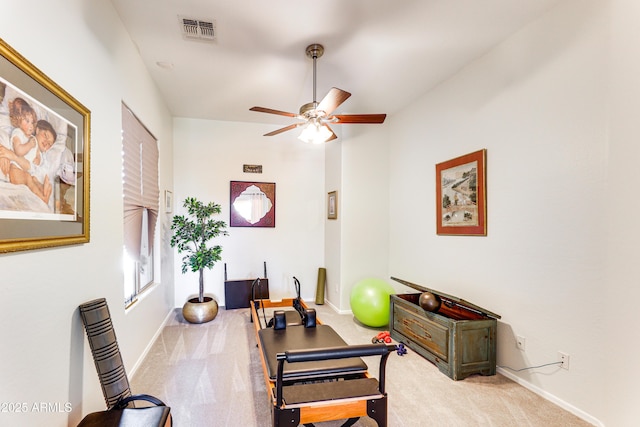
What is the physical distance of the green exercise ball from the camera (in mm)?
3891

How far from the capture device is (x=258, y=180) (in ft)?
17.2

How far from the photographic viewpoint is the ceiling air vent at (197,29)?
2537mm

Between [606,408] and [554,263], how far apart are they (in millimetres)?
970

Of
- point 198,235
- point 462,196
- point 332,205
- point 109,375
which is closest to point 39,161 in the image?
point 109,375

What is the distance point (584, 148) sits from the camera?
221cm

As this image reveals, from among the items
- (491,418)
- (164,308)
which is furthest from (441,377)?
(164,308)

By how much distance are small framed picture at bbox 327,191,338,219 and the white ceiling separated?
153 centimetres

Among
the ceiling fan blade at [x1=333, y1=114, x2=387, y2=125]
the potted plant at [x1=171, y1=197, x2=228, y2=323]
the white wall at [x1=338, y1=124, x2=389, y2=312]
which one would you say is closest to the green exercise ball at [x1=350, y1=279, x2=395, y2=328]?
the white wall at [x1=338, y1=124, x2=389, y2=312]

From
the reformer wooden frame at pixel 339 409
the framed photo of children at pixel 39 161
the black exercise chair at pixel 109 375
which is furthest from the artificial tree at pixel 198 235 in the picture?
the reformer wooden frame at pixel 339 409

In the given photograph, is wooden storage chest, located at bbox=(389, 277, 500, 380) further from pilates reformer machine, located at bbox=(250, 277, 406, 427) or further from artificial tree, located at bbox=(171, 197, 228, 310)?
artificial tree, located at bbox=(171, 197, 228, 310)

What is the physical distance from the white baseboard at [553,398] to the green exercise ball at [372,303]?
1.38 m

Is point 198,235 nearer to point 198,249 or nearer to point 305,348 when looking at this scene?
point 198,249

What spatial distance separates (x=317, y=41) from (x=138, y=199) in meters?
2.25

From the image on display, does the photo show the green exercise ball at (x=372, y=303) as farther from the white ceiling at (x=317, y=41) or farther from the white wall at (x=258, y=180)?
the white ceiling at (x=317, y=41)
